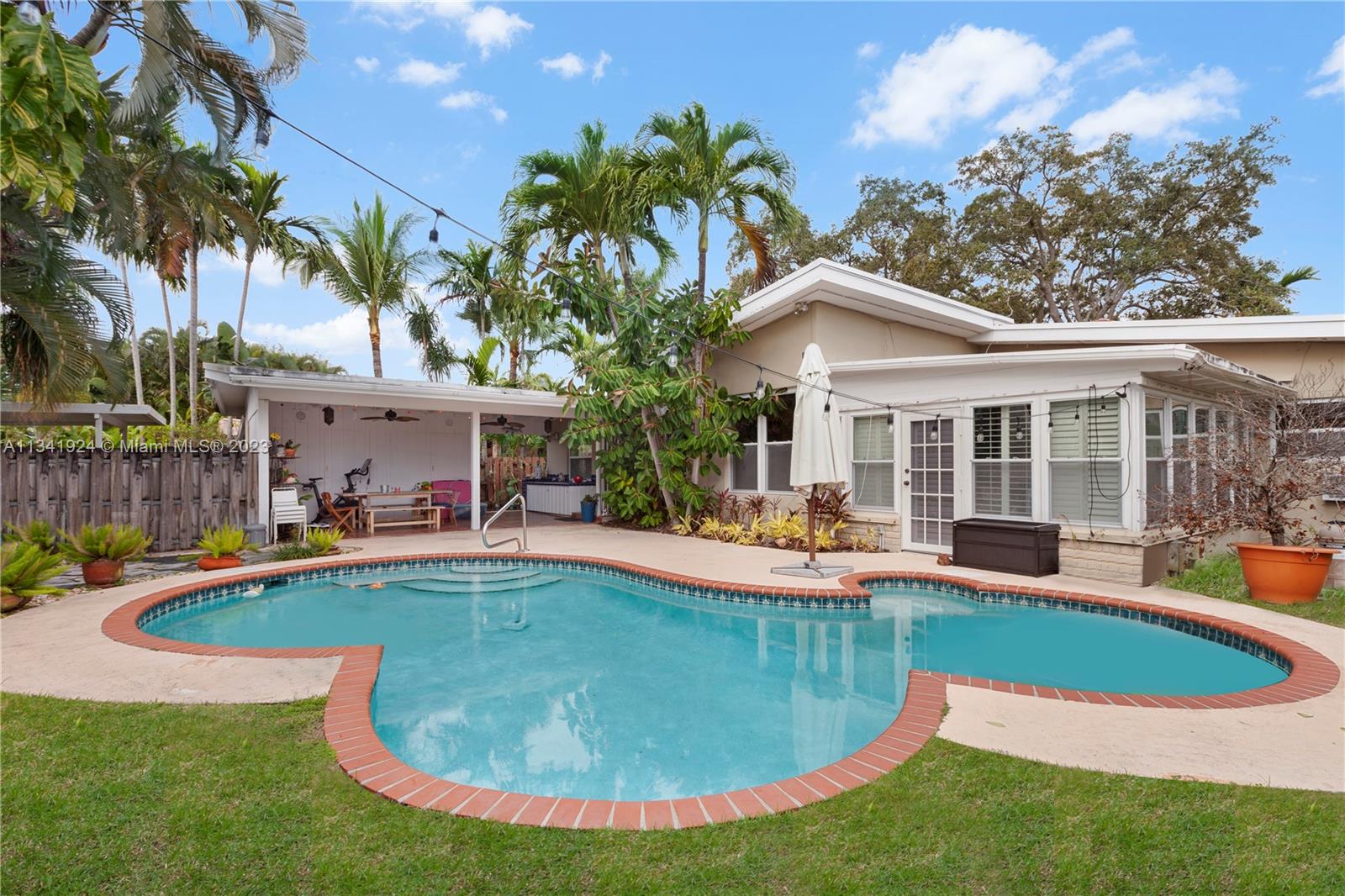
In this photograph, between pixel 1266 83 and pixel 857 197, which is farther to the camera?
pixel 857 197

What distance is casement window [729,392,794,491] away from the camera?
1191 centimetres

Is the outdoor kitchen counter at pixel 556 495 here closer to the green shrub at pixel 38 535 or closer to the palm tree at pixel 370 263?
the palm tree at pixel 370 263

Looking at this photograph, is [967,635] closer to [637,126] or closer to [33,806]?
[33,806]

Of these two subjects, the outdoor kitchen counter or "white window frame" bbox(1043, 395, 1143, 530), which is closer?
"white window frame" bbox(1043, 395, 1143, 530)

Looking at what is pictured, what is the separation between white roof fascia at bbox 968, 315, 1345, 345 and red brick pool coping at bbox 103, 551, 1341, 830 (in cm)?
613

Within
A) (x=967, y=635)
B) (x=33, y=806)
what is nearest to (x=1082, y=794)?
(x=967, y=635)

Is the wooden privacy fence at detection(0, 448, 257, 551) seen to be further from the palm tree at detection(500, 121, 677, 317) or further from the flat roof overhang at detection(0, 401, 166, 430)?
the palm tree at detection(500, 121, 677, 317)

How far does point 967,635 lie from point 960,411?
3930 millimetres

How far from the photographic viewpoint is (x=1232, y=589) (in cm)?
724

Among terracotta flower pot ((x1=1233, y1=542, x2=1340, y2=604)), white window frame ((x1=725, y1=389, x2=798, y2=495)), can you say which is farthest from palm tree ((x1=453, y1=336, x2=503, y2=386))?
terracotta flower pot ((x1=1233, y1=542, x2=1340, y2=604))

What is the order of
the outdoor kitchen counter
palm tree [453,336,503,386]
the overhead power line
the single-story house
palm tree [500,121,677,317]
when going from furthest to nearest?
palm tree [453,336,503,386] < the outdoor kitchen counter < palm tree [500,121,677,317] < the single-story house < the overhead power line

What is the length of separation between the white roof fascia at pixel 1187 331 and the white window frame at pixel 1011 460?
10.6 ft

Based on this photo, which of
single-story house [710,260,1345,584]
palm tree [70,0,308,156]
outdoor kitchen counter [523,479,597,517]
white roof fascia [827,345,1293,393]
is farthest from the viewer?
outdoor kitchen counter [523,479,597,517]

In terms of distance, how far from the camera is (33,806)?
2699mm
